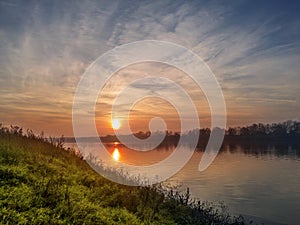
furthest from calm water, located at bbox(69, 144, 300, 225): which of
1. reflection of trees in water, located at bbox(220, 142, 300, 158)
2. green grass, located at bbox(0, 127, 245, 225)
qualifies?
reflection of trees in water, located at bbox(220, 142, 300, 158)

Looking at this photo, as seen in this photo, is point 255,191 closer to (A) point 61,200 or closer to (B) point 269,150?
(A) point 61,200

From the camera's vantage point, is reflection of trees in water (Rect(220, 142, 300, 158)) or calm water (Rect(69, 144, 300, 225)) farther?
reflection of trees in water (Rect(220, 142, 300, 158))

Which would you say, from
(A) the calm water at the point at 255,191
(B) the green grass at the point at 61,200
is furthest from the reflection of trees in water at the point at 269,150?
(B) the green grass at the point at 61,200

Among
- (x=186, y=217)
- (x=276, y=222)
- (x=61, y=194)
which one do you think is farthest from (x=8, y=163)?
(x=276, y=222)

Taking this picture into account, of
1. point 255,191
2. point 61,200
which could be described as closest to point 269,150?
point 255,191

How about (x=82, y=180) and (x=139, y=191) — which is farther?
(x=139, y=191)

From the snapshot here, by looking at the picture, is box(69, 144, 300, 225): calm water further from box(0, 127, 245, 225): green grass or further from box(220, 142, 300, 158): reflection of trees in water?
box(220, 142, 300, 158): reflection of trees in water

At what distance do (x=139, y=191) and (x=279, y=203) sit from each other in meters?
13.7

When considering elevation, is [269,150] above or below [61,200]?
below

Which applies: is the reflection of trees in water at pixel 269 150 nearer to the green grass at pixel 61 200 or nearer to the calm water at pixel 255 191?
the calm water at pixel 255 191

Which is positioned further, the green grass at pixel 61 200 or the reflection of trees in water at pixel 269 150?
the reflection of trees in water at pixel 269 150

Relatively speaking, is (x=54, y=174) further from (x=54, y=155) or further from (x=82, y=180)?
(x=54, y=155)


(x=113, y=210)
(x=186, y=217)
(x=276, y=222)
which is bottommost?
(x=276, y=222)

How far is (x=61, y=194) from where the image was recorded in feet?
26.9
